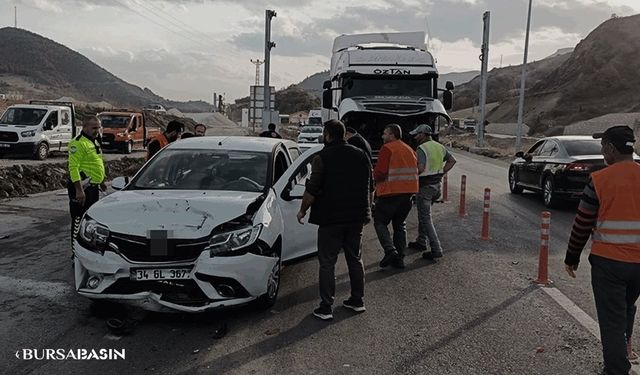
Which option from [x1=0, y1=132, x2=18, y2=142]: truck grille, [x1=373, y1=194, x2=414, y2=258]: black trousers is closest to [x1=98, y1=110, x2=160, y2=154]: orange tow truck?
[x1=0, y1=132, x2=18, y2=142]: truck grille

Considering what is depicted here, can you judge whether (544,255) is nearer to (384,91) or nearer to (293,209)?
(293,209)

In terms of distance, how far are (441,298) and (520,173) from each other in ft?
32.5

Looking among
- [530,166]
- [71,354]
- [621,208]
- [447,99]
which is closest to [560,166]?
[530,166]

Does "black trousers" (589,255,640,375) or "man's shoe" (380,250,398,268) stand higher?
"black trousers" (589,255,640,375)

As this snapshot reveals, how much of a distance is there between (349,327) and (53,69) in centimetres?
16591

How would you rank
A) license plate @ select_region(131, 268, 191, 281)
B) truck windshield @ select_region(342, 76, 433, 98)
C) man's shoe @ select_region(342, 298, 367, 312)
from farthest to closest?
truck windshield @ select_region(342, 76, 433, 98), man's shoe @ select_region(342, 298, 367, 312), license plate @ select_region(131, 268, 191, 281)

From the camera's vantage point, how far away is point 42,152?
75.2 feet

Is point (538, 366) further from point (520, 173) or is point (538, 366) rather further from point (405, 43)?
point (405, 43)

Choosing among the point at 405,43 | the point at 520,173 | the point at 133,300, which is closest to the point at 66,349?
the point at 133,300

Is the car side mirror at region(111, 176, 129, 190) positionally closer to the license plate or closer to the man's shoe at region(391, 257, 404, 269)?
the license plate

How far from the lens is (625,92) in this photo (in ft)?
264

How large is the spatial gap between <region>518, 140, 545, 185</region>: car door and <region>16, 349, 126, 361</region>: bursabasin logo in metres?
11.7

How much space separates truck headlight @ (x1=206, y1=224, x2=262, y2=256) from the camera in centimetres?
530

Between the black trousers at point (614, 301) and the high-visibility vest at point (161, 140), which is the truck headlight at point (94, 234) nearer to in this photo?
the high-visibility vest at point (161, 140)
